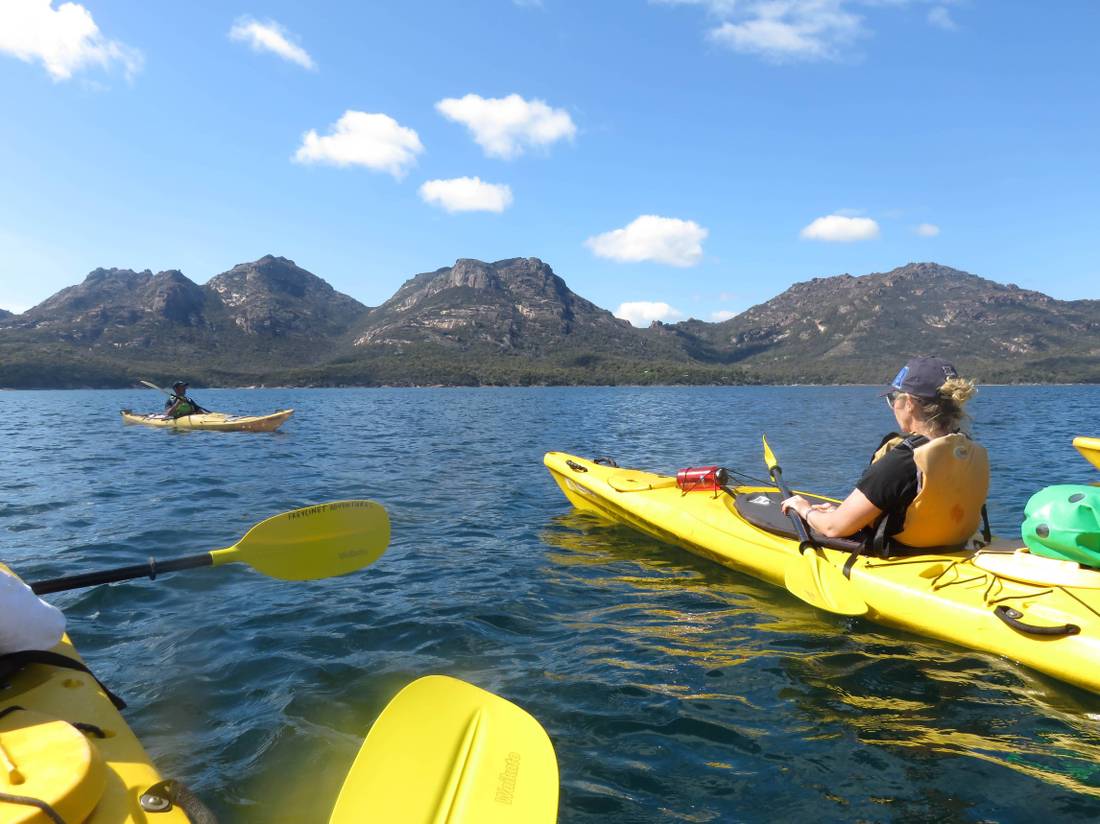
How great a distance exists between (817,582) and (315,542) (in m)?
4.60

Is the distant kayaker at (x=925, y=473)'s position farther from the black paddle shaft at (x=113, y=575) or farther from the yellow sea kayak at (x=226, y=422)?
the yellow sea kayak at (x=226, y=422)

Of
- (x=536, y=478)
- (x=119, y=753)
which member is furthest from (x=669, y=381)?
(x=119, y=753)

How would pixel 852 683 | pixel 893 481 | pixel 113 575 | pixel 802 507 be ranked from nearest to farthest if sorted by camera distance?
pixel 113 575
pixel 852 683
pixel 893 481
pixel 802 507

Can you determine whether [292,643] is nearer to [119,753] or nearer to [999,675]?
[119,753]

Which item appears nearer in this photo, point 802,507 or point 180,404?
point 802,507

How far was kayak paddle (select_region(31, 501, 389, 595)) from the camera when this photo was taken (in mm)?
5312

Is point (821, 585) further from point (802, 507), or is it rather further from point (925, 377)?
point (925, 377)

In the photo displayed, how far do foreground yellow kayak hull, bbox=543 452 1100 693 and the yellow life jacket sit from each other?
20cm

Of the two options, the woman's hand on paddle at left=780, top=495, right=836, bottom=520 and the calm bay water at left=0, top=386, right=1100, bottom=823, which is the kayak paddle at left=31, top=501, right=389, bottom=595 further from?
the woman's hand on paddle at left=780, top=495, right=836, bottom=520

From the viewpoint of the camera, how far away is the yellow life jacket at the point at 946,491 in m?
5.01

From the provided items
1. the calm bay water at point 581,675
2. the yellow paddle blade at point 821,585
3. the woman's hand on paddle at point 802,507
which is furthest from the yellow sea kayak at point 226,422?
the yellow paddle blade at point 821,585

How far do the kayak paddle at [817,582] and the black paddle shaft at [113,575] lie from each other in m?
4.99

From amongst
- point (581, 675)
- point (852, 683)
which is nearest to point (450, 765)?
point (581, 675)

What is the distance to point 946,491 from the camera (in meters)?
5.22
